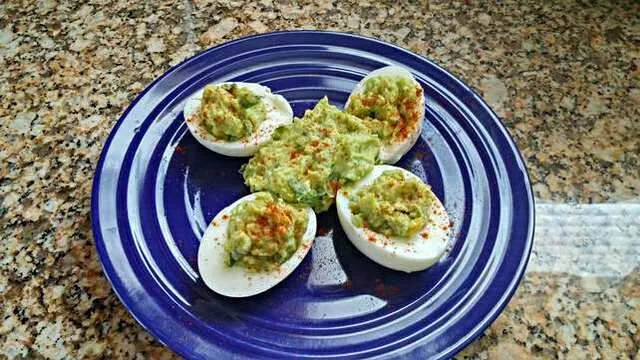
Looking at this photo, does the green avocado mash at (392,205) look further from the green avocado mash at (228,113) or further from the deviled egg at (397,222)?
the green avocado mash at (228,113)

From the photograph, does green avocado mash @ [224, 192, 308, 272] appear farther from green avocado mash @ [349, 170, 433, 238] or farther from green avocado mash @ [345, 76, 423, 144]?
green avocado mash @ [345, 76, 423, 144]

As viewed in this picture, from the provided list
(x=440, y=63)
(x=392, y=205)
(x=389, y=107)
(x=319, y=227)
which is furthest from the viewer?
(x=440, y=63)

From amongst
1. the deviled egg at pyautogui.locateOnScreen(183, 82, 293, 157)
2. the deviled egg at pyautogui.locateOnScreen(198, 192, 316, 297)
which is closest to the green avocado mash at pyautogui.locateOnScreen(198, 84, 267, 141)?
the deviled egg at pyautogui.locateOnScreen(183, 82, 293, 157)

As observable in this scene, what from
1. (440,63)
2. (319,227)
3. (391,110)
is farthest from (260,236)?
(440,63)

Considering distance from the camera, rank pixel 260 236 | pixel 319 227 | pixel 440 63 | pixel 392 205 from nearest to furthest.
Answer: pixel 260 236 → pixel 392 205 → pixel 319 227 → pixel 440 63

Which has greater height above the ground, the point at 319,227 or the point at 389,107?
the point at 389,107

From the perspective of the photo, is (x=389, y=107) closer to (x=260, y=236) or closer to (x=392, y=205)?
(x=392, y=205)

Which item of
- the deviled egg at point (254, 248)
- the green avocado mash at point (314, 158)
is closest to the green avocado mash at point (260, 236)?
the deviled egg at point (254, 248)
